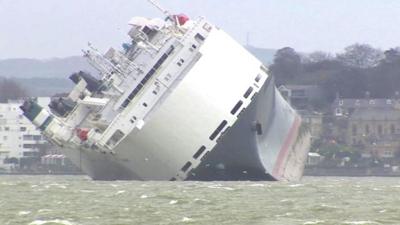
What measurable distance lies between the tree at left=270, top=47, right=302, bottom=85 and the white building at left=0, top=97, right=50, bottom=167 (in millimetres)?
23223

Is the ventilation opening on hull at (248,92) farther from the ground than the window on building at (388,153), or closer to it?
closer to it

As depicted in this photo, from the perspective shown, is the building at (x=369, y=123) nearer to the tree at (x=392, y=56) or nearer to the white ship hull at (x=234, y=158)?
the tree at (x=392, y=56)

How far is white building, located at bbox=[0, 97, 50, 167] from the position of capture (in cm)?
17500

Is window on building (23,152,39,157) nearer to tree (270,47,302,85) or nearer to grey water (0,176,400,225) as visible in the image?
tree (270,47,302,85)

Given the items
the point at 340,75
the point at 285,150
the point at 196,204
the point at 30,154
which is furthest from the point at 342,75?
the point at 196,204

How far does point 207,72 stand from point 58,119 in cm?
689

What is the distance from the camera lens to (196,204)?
5094cm

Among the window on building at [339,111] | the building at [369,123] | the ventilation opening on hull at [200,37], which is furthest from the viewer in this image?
the window on building at [339,111]

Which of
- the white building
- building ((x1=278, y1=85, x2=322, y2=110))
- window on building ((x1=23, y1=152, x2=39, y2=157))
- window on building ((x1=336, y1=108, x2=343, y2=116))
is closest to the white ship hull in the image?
building ((x1=278, y1=85, x2=322, y2=110))

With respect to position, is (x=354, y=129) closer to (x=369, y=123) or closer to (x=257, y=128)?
(x=369, y=123)

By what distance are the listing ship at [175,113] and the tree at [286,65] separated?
98.3 meters

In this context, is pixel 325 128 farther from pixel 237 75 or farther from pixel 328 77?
pixel 237 75

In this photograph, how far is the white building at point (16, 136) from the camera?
17500 cm

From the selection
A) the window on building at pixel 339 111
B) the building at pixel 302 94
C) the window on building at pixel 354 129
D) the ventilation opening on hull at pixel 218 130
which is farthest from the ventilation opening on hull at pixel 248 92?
the window on building at pixel 354 129
